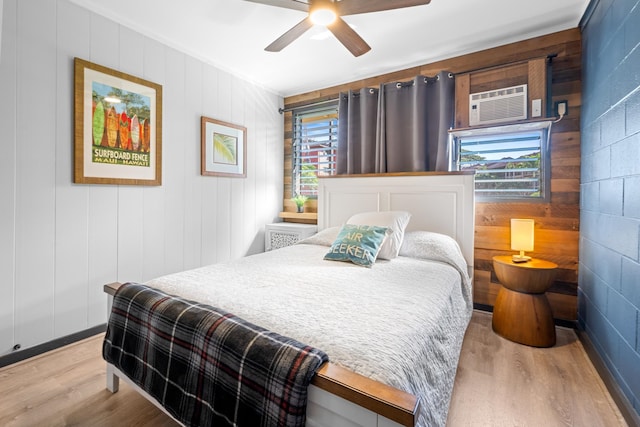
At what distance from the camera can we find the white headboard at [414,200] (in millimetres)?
2656

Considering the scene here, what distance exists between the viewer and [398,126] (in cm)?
311

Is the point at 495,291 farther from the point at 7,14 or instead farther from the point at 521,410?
the point at 7,14

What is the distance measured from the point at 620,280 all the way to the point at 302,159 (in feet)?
10.7

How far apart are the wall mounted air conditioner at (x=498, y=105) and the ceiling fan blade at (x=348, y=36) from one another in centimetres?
118

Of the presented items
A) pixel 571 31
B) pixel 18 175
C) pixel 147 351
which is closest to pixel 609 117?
pixel 571 31

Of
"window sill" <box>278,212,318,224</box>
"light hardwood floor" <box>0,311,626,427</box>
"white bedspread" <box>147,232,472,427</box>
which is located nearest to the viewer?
"white bedspread" <box>147,232,472,427</box>

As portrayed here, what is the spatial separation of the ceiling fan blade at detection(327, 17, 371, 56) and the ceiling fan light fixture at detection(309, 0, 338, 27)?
6 cm

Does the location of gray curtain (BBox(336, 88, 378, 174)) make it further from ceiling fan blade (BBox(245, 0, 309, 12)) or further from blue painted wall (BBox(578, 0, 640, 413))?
blue painted wall (BBox(578, 0, 640, 413))

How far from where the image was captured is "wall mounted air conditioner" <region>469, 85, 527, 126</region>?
98.1 inches

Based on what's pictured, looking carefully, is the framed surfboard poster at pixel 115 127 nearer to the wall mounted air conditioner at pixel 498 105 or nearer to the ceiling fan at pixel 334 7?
the ceiling fan at pixel 334 7

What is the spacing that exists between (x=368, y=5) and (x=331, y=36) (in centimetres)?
85

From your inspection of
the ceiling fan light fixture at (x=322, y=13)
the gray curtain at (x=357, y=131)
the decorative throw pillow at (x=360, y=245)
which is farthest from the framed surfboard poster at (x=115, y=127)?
the gray curtain at (x=357, y=131)

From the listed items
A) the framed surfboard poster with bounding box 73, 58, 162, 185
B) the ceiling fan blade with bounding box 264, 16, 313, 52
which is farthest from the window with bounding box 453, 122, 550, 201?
the framed surfboard poster with bounding box 73, 58, 162, 185

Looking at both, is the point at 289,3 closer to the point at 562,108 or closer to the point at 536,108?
the point at 536,108
